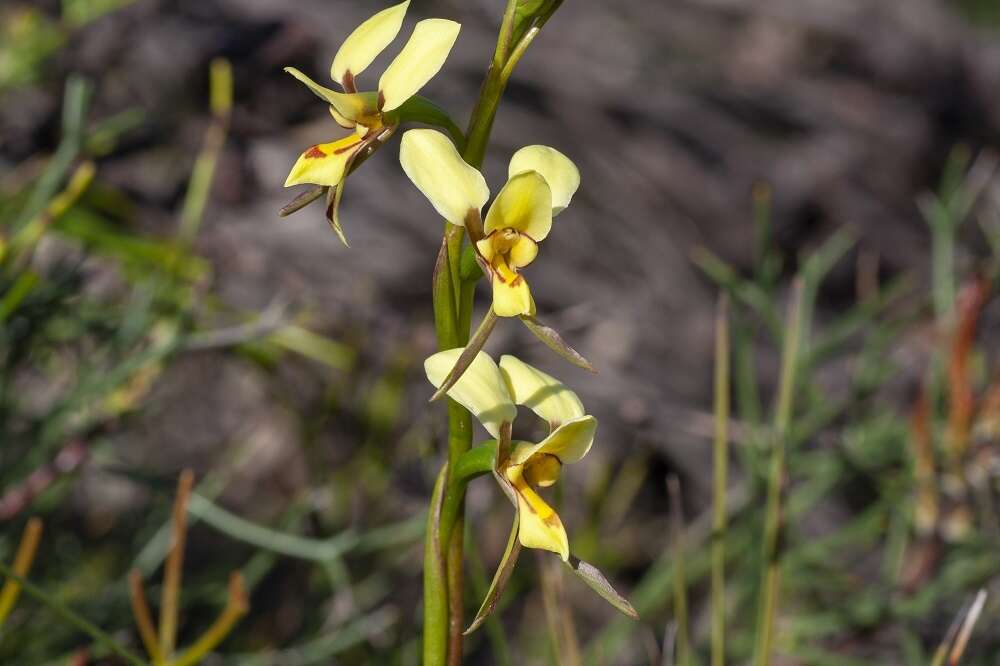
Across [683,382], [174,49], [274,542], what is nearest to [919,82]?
[683,382]

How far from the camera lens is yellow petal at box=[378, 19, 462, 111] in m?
0.41

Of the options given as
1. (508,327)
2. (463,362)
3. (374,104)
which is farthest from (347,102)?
(508,327)

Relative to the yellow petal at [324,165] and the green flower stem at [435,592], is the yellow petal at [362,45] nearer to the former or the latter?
the yellow petal at [324,165]

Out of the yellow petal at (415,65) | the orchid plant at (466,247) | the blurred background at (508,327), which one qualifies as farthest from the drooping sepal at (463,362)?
the blurred background at (508,327)

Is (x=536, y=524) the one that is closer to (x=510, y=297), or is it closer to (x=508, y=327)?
(x=510, y=297)

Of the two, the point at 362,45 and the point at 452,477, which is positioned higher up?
the point at 362,45

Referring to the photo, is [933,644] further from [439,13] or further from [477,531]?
[439,13]

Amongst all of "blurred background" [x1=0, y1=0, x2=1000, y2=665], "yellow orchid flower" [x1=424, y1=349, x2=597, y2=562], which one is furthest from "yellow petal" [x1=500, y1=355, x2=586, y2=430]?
"blurred background" [x1=0, y1=0, x2=1000, y2=665]

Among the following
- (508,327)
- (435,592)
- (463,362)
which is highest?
(463,362)

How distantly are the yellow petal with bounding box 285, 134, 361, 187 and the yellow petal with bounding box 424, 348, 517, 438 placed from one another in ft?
0.28

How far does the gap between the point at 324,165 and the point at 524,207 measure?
83 millimetres

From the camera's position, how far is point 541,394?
0.46 metres

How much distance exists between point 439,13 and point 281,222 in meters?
0.45

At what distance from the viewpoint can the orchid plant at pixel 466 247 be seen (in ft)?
1.32
